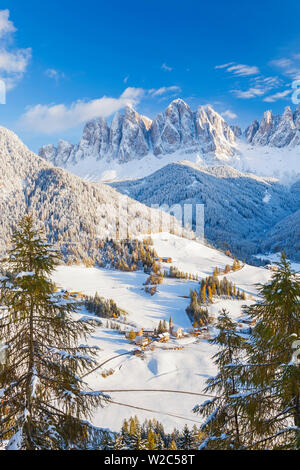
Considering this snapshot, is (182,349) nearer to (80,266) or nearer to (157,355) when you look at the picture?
(157,355)

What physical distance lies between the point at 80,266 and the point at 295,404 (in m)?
106

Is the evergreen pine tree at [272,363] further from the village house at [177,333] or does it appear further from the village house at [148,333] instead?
the village house at [177,333]

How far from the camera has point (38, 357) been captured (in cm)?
662

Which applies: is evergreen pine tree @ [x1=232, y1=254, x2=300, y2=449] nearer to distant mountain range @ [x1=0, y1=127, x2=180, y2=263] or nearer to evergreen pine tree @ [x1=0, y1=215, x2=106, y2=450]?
evergreen pine tree @ [x1=0, y1=215, x2=106, y2=450]

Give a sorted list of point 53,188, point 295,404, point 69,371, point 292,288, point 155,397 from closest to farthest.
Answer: point 295,404
point 292,288
point 69,371
point 155,397
point 53,188

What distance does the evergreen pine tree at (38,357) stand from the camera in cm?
625

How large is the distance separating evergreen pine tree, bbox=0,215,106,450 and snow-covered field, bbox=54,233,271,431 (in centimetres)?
72

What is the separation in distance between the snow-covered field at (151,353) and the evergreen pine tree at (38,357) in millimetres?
723

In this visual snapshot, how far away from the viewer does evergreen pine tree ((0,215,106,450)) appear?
6246 mm

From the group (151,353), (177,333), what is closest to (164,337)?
(177,333)

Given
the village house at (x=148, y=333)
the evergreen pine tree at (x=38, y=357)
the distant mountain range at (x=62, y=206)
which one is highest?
the distant mountain range at (x=62, y=206)

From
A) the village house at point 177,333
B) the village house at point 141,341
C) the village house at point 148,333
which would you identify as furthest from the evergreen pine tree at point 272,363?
the village house at point 177,333

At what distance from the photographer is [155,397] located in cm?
3466
